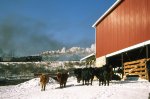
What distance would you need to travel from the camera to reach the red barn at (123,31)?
21.3 meters

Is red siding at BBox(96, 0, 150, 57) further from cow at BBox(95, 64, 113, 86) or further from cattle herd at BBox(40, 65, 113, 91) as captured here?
cattle herd at BBox(40, 65, 113, 91)

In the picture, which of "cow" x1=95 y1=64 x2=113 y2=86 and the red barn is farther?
the red barn

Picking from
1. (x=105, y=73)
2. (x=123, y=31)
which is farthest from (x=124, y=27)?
(x=105, y=73)

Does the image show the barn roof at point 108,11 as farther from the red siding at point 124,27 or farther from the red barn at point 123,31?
the red siding at point 124,27

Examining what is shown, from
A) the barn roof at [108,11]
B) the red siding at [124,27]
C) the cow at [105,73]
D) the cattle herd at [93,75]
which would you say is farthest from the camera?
the barn roof at [108,11]

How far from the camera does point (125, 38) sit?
24.7 meters

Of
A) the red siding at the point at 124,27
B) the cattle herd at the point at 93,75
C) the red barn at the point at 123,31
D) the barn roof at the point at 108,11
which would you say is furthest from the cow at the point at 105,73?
the barn roof at the point at 108,11

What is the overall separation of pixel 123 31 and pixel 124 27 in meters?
0.40

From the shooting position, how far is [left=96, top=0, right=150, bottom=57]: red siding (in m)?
21.3

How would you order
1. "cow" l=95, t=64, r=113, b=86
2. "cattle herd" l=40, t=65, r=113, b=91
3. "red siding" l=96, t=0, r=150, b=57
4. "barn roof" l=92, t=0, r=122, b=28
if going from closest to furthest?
"cow" l=95, t=64, r=113, b=86
"cattle herd" l=40, t=65, r=113, b=91
"red siding" l=96, t=0, r=150, b=57
"barn roof" l=92, t=0, r=122, b=28

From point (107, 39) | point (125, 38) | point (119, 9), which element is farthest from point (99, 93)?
point (107, 39)

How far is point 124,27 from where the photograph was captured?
2491cm

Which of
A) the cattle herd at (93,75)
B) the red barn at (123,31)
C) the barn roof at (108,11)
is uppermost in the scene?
the barn roof at (108,11)

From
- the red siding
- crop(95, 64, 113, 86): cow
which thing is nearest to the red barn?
the red siding
